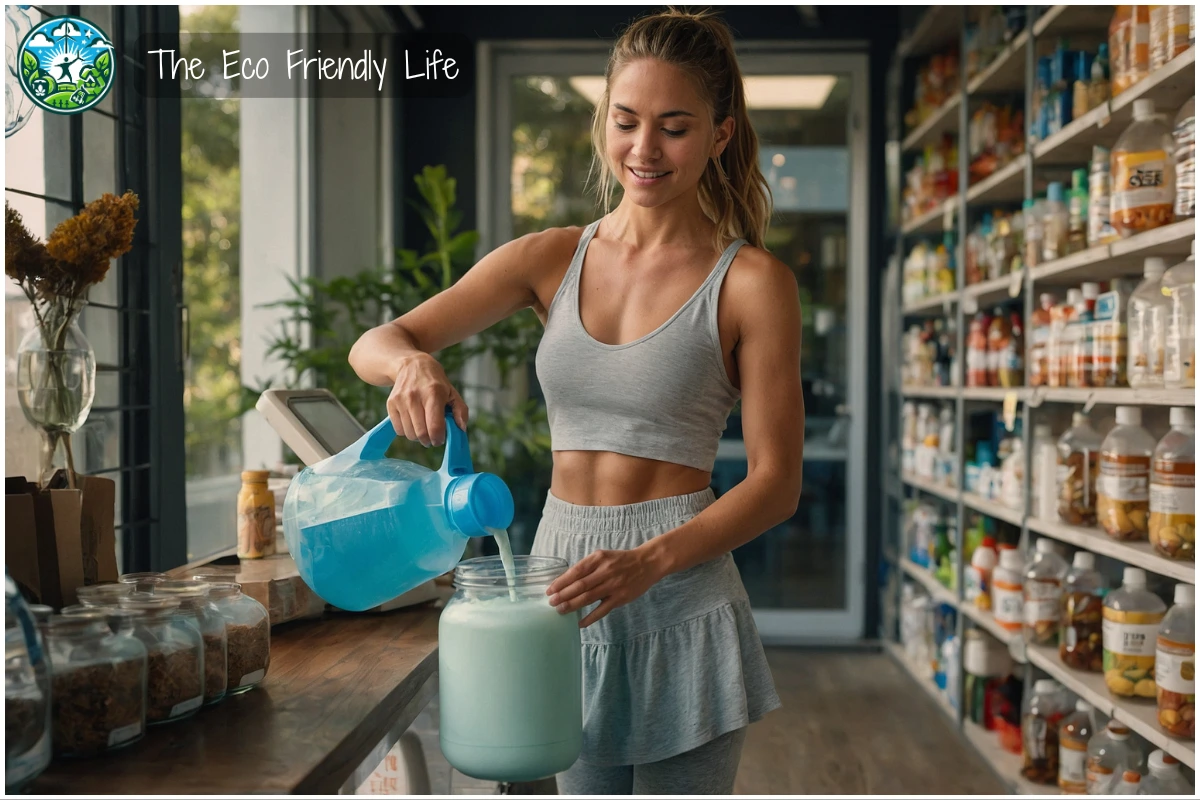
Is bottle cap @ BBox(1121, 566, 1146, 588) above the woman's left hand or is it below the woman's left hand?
below

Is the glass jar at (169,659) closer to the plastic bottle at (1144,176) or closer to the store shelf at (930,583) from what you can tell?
the plastic bottle at (1144,176)

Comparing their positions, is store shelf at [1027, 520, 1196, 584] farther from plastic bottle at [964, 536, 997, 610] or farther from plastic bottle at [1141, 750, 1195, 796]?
plastic bottle at [964, 536, 997, 610]

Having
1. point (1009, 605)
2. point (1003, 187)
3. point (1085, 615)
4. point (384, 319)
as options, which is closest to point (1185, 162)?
point (1085, 615)

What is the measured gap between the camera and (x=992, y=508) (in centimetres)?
307

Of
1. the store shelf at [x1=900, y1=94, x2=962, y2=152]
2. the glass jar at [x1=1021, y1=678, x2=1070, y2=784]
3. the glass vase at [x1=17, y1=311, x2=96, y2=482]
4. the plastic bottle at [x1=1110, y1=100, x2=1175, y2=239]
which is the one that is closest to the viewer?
the glass vase at [x1=17, y1=311, x2=96, y2=482]

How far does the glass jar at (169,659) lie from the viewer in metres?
0.97

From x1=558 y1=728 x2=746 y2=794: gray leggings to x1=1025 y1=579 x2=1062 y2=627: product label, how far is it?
67.4 inches

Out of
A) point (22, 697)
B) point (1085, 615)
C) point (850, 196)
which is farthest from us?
point (850, 196)

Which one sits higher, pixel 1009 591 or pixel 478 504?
pixel 478 504

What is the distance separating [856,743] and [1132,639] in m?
1.29

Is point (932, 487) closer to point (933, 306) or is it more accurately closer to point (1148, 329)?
point (933, 306)

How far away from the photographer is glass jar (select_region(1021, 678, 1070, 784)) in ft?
8.71

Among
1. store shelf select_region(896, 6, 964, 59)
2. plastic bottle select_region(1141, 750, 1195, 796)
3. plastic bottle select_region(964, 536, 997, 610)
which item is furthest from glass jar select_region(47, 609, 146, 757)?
store shelf select_region(896, 6, 964, 59)

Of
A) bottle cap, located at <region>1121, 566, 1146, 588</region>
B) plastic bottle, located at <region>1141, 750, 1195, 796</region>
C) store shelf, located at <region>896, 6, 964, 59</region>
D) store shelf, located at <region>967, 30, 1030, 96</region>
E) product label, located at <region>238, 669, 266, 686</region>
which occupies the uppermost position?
store shelf, located at <region>896, 6, 964, 59</region>
